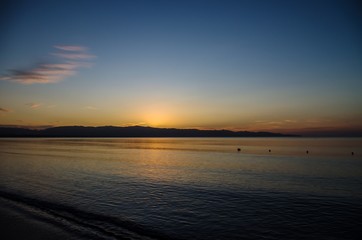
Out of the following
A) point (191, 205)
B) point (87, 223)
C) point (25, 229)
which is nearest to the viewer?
point (25, 229)

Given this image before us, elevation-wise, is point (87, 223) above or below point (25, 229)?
below

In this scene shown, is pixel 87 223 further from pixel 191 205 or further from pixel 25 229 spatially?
pixel 191 205

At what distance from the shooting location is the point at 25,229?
13469 millimetres

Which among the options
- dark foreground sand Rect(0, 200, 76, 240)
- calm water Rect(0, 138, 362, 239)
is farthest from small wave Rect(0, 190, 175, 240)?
dark foreground sand Rect(0, 200, 76, 240)

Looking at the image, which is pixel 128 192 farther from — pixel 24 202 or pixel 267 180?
pixel 267 180

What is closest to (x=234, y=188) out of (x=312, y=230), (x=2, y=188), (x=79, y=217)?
(x=312, y=230)

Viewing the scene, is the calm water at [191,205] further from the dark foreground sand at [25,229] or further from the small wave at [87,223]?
the dark foreground sand at [25,229]

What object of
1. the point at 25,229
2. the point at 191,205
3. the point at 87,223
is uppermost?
the point at 25,229

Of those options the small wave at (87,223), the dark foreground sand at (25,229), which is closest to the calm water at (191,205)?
the small wave at (87,223)

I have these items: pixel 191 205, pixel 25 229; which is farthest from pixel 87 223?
pixel 191 205

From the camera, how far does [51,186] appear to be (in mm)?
25719

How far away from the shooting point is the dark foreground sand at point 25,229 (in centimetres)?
1244

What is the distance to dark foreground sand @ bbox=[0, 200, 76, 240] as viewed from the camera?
1244 cm

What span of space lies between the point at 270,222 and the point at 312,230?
214 centimetres
